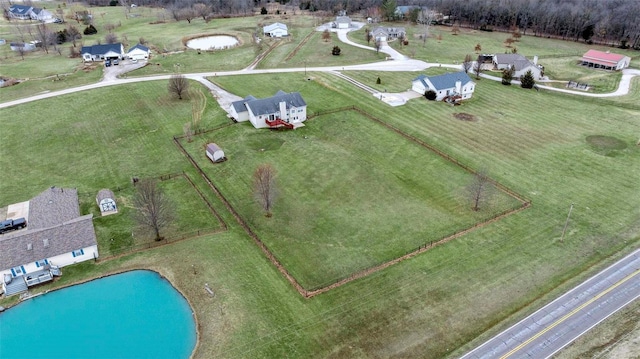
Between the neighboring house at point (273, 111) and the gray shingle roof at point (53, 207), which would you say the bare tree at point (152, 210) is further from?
the neighboring house at point (273, 111)

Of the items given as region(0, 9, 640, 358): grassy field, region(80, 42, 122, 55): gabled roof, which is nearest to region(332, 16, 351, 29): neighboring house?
region(0, 9, 640, 358): grassy field

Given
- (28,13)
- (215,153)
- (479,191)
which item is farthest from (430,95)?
(28,13)

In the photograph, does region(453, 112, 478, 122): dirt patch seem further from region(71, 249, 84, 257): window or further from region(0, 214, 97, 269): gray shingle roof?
region(71, 249, 84, 257): window

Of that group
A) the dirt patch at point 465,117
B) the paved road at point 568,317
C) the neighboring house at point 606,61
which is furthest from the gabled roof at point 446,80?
the paved road at point 568,317

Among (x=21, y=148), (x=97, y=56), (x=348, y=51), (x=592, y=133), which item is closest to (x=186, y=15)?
(x=97, y=56)

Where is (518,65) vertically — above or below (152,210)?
above

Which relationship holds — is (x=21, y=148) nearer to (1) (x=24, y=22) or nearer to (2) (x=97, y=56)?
(2) (x=97, y=56)

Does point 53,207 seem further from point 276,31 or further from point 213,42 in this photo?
point 276,31
